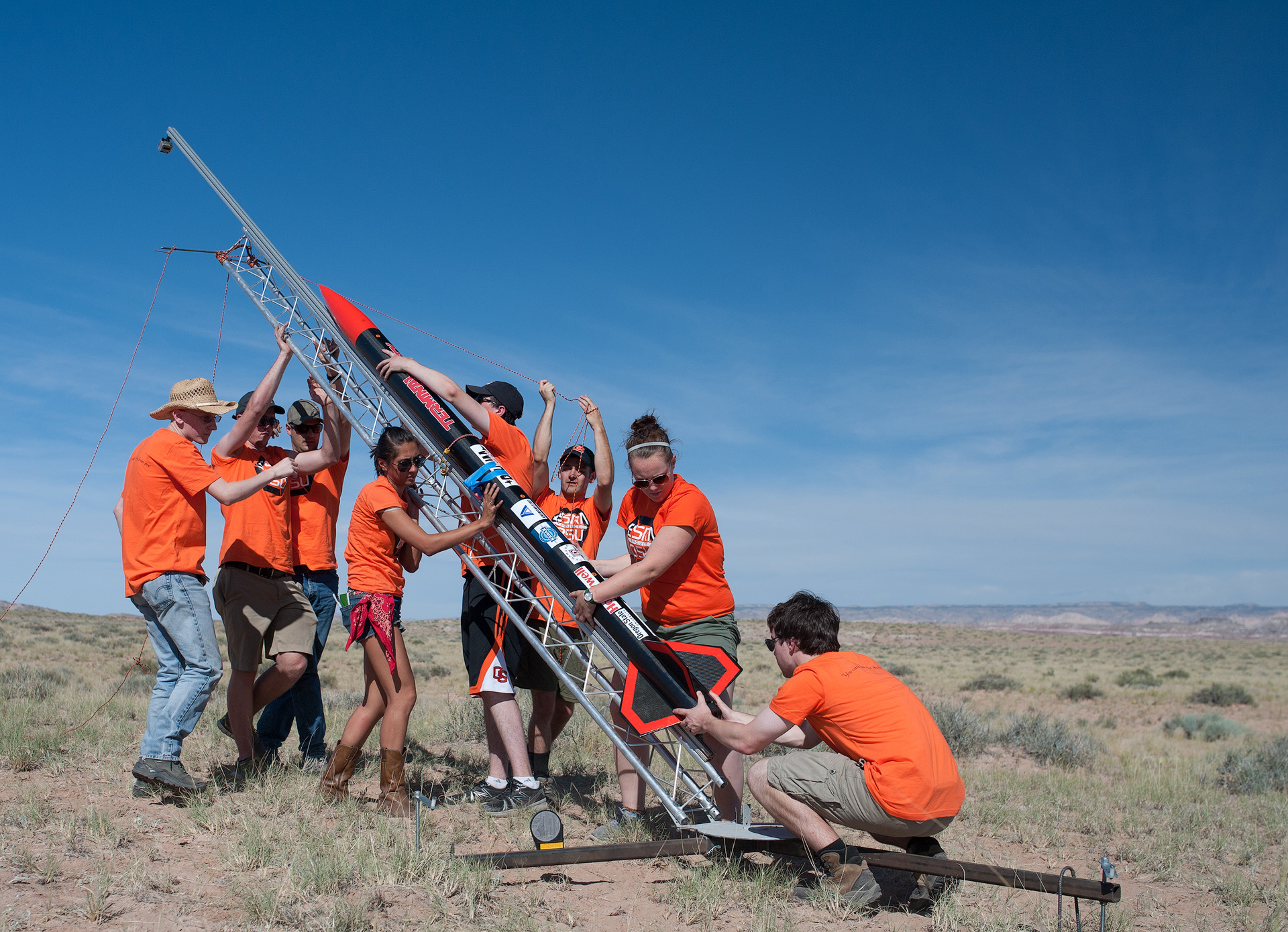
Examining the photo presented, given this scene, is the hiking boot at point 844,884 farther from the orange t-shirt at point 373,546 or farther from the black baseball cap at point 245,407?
the black baseball cap at point 245,407

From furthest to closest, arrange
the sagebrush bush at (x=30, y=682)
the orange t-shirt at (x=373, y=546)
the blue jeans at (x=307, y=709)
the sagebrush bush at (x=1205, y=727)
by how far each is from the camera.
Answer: the sagebrush bush at (x=1205, y=727)
the sagebrush bush at (x=30, y=682)
the blue jeans at (x=307, y=709)
the orange t-shirt at (x=373, y=546)

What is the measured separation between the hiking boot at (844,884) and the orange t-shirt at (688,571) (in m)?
1.36

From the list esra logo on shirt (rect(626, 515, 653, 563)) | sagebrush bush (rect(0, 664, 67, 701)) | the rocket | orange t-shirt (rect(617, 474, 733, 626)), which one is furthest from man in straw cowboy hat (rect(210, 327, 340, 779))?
sagebrush bush (rect(0, 664, 67, 701))

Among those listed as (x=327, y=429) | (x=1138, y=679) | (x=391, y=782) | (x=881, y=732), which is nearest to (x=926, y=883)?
(x=881, y=732)

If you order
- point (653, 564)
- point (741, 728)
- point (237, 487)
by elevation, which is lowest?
point (741, 728)

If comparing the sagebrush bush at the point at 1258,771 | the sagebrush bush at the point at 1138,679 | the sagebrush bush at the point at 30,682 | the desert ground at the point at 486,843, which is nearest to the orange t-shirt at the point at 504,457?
the desert ground at the point at 486,843

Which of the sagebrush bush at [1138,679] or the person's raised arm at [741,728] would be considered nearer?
the person's raised arm at [741,728]

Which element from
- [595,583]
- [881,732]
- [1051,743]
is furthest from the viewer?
[1051,743]

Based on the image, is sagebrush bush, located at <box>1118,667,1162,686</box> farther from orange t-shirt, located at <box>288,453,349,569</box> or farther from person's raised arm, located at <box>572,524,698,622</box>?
orange t-shirt, located at <box>288,453,349,569</box>

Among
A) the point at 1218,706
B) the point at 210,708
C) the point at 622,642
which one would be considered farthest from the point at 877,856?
the point at 1218,706

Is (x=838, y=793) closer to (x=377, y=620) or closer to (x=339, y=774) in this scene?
(x=377, y=620)

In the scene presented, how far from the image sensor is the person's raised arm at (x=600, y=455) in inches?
220

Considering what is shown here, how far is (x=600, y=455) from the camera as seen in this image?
5.61 m

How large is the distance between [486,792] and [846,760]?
2.30m
